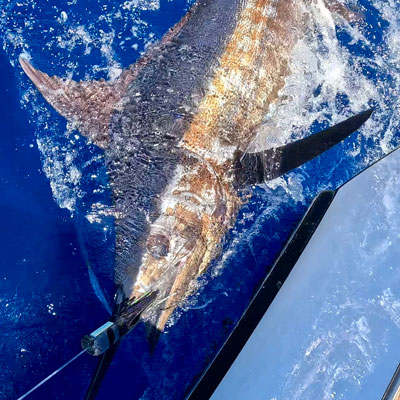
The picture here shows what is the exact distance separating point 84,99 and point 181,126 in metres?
0.90

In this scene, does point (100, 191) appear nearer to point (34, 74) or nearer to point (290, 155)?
point (34, 74)

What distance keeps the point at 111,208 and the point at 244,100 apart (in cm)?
132

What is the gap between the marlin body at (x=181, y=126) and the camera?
2768mm

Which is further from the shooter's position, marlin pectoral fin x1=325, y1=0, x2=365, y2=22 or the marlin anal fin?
marlin pectoral fin x1=325, y1=0, x2=365, y2=22

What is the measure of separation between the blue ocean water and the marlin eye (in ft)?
0.94

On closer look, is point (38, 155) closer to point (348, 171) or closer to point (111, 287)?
point (111, 287)

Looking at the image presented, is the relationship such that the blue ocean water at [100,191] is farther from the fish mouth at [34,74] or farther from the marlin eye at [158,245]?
the marlin eye at [158,245]

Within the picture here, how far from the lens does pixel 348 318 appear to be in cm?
314

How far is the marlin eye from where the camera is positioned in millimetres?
2678

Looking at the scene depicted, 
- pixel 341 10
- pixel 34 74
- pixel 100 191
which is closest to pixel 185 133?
pixel 100 191

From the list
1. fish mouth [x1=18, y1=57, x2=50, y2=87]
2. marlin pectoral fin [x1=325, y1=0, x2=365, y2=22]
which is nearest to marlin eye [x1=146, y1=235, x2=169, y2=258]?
fish mouth [x1=18, y1=57, x2=50, y2=87]

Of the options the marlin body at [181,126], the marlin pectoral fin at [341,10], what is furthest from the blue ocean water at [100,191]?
the marlin body at [181,126]

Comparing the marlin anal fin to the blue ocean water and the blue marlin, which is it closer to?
the blue marlin

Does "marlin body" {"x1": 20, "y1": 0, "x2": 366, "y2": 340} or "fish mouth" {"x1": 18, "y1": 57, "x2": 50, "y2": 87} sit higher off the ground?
"fish mouth" {"x1": 18, "y1": 57, "x2": 50, "y2": 87}
